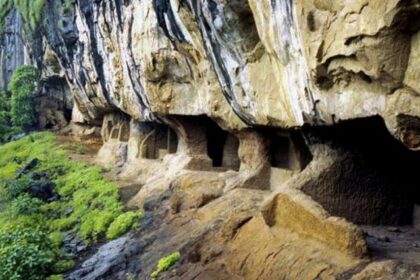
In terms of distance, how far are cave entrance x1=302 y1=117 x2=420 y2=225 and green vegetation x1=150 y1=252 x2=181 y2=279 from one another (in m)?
2.85

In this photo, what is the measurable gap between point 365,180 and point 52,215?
35.6ft

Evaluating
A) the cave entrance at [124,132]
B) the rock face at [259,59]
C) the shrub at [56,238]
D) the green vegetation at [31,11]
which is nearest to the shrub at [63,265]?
the shrub at [56,238]

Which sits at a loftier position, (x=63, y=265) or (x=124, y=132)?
(x=124, y=132)

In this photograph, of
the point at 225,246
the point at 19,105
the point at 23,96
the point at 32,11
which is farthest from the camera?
the point at 19,105

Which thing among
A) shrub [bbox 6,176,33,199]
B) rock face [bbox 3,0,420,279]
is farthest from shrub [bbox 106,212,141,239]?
shrub [bbox 6,176,33,199]

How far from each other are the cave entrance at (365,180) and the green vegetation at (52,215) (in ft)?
19.3

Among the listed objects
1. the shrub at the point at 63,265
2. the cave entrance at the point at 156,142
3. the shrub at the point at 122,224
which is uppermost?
the cave entrance at the point at 156,142

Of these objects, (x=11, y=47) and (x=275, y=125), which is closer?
(x=275, y=125)

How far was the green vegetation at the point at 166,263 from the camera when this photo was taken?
399 inches

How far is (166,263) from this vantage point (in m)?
10.2

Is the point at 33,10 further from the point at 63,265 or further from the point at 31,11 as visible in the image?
the point at 63,265

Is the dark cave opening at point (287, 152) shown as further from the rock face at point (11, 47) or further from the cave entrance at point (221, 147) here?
the rock face at point (11, 47)

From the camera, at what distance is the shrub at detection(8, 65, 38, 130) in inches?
1228

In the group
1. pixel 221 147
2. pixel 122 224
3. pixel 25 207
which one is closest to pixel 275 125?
pixel 122 224
